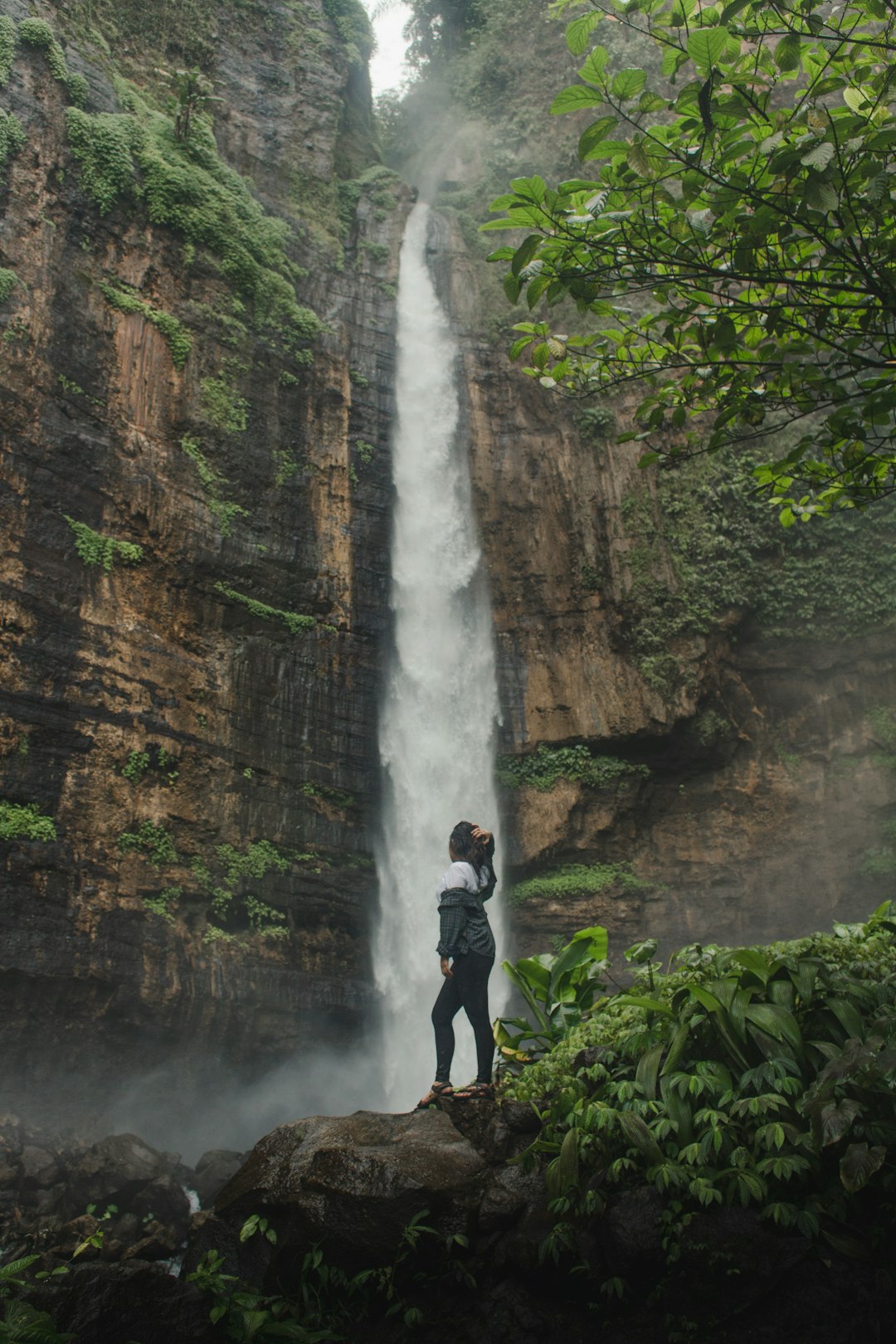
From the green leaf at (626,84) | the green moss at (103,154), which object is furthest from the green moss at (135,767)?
the green leaf at (626,84)

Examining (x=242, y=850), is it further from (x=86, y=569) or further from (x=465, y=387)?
(x=465, y=387)

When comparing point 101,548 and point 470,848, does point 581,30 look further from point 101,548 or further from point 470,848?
point 101,548

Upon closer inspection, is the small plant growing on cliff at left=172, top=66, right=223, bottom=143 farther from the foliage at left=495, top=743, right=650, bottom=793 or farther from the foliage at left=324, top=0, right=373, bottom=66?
the foliage at left=495, top=743, right=650, bottom=793

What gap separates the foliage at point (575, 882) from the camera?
13.3 meters

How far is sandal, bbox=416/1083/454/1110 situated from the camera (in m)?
5.18

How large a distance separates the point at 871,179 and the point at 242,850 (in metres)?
9.60

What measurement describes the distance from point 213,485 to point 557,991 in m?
8.82

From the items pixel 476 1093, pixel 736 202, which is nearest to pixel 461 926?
pixel 476 1093

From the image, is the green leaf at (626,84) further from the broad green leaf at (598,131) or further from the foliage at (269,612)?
the foliage at (269,612)

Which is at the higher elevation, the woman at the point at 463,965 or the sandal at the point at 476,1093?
the woman at the point at 463,965

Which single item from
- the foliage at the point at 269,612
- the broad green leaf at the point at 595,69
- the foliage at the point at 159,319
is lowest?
the broad green leaf at the point at 595,69

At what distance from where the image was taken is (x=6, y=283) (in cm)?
1052

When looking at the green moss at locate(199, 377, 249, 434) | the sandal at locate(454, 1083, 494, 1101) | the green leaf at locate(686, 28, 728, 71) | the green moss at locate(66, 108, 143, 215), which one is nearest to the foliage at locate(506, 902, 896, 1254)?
the sandal at locate(454, 1083, 494, 1101)

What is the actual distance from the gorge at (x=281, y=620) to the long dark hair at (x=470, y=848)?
5523mm
